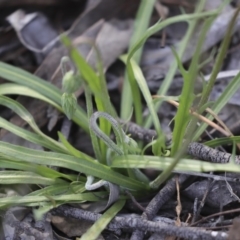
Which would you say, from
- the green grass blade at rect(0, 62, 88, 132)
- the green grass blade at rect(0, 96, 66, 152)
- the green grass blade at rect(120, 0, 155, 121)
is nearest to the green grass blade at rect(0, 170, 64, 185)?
the green grass blade at rect(0, 96, 66, 152)

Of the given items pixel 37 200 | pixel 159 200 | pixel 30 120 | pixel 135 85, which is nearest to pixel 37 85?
pixel 30 120

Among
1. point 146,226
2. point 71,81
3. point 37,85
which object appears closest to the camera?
point 71,81

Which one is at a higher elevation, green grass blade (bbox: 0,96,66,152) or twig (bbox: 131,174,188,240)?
green grass blade (bbox: 0,96,66,152)

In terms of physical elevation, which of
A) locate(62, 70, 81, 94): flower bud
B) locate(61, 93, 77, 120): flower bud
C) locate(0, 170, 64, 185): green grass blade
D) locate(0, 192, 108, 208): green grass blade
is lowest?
locate(0, 192, 108, 208): green grass blade

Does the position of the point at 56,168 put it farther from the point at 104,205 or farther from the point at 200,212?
the point at 200,212

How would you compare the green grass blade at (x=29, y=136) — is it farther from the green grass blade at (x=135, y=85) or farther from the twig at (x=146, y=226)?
the green grass blade at (x=135, y=85)

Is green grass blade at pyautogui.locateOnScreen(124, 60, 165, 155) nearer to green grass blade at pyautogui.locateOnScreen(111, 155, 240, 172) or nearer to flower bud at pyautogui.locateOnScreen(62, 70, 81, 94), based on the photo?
green grass blade at pyautogui.locateOnScreen(111, 155, 240, 172)

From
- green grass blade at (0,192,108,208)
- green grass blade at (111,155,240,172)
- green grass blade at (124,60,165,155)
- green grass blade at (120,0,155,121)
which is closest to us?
green grass blade at (111,155,240,172)

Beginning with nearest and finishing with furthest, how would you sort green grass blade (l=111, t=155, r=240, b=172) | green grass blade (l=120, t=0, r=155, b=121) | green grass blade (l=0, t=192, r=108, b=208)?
green grass blade (l=111, t=155, r=240, b=172)
green grass blade (l=0, t=192, r=108, b=208)
green grass blade (l=120, t=0, r=155, b=121)

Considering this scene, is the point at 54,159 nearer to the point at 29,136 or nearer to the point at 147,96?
the point at 29,136

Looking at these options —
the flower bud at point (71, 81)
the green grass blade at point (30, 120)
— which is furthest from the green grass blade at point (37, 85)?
the flower bud at point (71, 81)

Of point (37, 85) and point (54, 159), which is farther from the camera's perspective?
point (37, 85)

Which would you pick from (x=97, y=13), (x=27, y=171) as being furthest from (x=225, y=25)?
(x=27, y=171)
